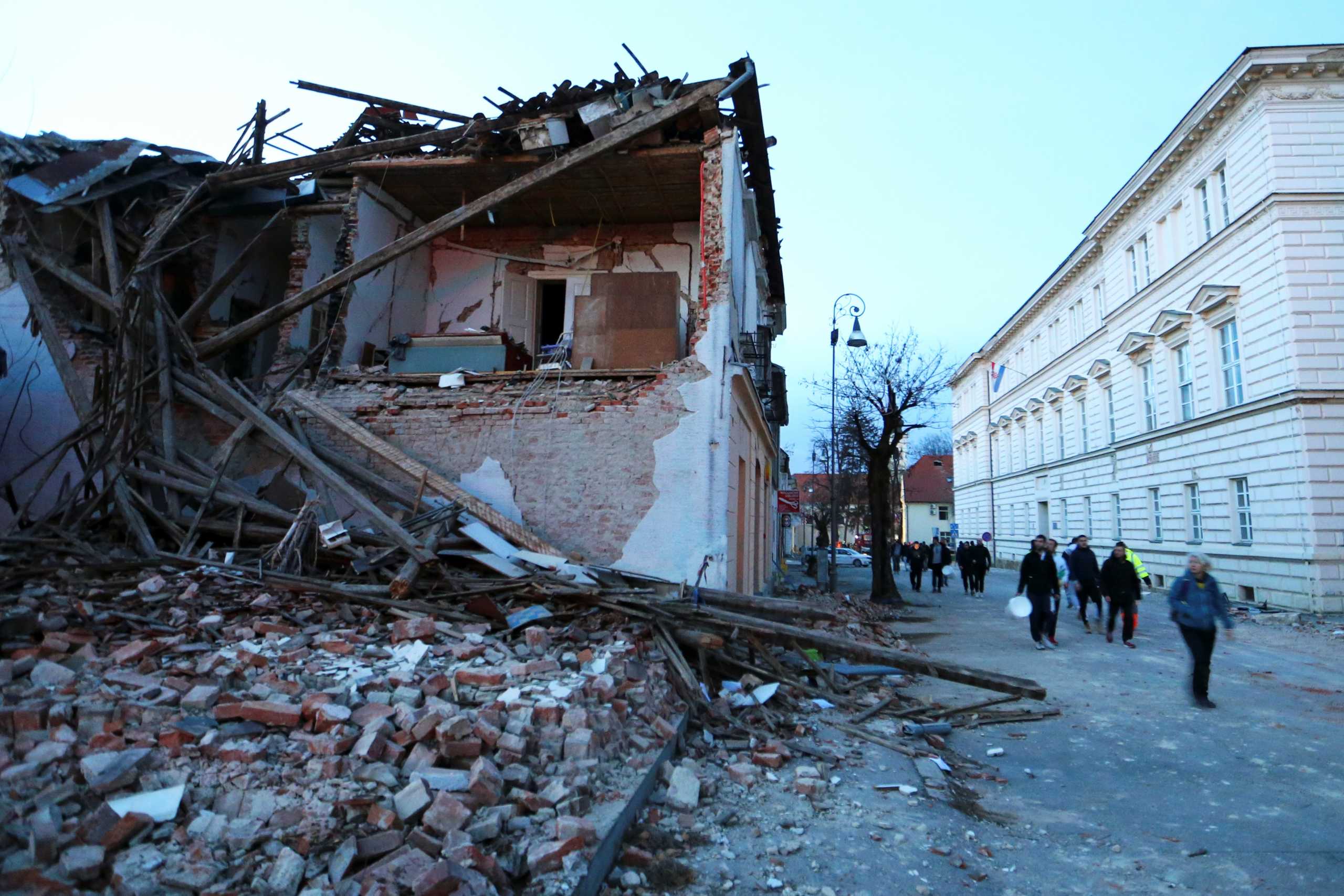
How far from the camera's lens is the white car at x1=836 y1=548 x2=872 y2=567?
139 feet

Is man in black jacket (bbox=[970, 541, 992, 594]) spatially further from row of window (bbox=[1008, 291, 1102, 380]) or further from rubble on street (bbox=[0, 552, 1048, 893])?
rubble on street (bbox=[0, 552, 1048, 893])

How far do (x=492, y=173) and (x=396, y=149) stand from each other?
1.31 metres

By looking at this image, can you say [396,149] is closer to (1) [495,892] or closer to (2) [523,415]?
(2) [523,415]

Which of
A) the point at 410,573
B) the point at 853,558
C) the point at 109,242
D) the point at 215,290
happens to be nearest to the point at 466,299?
the point at 215,290

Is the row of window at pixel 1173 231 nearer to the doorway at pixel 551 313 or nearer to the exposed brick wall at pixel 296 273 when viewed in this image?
the doorway at pixel 551 313

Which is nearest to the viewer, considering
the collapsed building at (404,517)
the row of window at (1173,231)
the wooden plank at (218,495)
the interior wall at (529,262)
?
the collapsed building at (404,517)

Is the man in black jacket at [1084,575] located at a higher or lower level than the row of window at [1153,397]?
lower

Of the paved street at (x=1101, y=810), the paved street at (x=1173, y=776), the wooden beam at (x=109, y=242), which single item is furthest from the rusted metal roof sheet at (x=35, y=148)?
the paved street at (x=1173, y=776)

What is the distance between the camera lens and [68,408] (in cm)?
1040

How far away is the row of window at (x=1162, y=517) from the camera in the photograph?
18984mm

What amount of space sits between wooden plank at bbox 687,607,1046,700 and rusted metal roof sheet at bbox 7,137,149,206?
10.3 m

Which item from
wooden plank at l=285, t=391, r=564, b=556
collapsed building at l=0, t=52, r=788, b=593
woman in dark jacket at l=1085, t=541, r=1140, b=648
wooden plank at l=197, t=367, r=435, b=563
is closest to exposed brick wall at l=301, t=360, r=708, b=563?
collapsed building at l=0, t=52, r=788, b=593

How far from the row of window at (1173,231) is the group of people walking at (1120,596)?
11.8m

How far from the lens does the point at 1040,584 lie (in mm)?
11000
